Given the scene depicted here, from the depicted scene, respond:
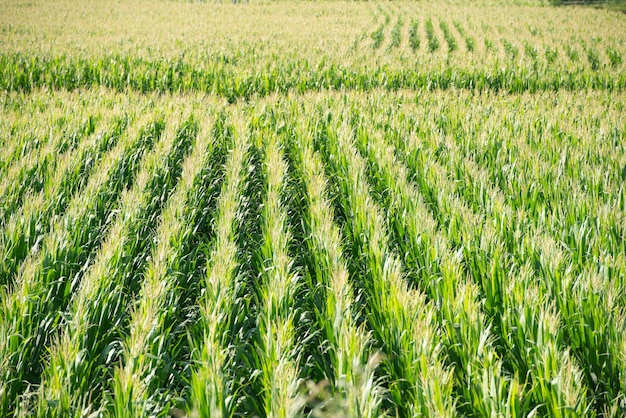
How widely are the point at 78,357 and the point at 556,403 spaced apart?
2021 mm

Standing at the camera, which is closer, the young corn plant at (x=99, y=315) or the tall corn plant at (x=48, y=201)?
the young corn plant at (x=99, y=315)

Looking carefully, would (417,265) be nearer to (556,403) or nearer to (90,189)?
(556,403)

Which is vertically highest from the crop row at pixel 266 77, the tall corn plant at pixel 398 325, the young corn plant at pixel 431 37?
the young corn plant at pixel 431 37

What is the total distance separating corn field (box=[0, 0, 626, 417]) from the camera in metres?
2.19

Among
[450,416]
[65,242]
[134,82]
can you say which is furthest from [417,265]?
[134,82]

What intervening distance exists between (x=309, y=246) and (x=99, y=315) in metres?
1.49

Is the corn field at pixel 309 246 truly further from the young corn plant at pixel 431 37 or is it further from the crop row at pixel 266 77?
the young corn plant at pixel 431 37

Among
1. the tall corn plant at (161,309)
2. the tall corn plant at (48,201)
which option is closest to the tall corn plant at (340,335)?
the tall corn plant at (161,309)

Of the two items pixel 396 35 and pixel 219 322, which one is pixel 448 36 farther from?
pixel 219 322

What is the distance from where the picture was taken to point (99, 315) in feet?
8.91

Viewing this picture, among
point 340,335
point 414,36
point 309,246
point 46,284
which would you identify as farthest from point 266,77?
point 414,36

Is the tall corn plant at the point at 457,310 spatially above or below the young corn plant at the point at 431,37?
below

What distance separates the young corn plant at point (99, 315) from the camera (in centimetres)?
204

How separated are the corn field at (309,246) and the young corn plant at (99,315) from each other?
0.02 metres
